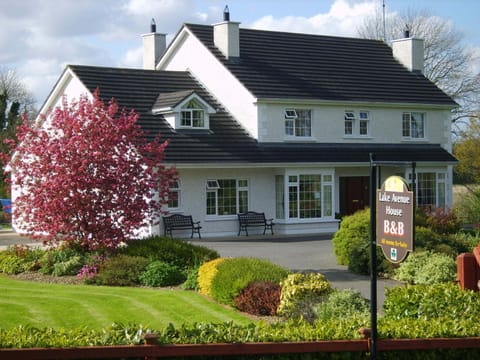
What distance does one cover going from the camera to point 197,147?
3177cm

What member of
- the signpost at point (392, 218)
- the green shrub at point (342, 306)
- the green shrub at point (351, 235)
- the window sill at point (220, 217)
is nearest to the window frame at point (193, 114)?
the window sill at point (220, 217)

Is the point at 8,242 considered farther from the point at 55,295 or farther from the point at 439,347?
the point at 439,347

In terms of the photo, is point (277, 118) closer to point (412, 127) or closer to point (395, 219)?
point (412, 127)

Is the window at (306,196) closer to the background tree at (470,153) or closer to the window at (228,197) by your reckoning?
the window at (228,197)

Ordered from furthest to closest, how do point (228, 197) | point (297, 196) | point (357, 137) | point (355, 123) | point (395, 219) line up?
point (355, 123) < point (357, 137) < point (297, 196) < point (228, 197) < point (395, 219)

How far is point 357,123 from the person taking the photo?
122 feet

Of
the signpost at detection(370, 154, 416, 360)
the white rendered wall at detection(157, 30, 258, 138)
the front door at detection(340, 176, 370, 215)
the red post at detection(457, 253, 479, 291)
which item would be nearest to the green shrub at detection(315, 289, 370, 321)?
the red post at detection(457, 253, 479, 291)

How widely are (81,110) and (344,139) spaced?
17809mm

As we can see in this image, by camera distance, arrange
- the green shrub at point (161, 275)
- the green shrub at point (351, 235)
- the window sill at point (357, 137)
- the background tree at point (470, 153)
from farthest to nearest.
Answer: the background tree at point (470, 153), the window sill at point (357, 137), the green shrub at point (351, 235), the green shrub at point (161, 275)

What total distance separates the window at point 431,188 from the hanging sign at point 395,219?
98.2 feet

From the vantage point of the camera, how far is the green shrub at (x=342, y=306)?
13245 mm

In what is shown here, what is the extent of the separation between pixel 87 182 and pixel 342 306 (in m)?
9.11

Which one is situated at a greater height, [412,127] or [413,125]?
[413,125]

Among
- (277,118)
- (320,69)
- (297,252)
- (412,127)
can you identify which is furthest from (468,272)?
(412,127)
